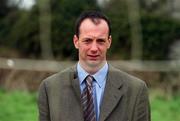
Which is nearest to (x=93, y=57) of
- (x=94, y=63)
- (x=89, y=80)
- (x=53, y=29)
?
(x=94, y=63)

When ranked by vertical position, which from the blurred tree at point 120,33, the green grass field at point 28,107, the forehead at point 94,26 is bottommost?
the green grass field at point 28,107

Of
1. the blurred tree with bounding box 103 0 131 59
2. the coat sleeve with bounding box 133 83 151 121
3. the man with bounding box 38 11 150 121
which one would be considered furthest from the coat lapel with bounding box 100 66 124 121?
the blurred tree with bounding box 103 0 131 59

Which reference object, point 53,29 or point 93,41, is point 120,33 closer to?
point 53,29

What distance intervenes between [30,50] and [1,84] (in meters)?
3.85

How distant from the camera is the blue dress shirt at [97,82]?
10.5 ft

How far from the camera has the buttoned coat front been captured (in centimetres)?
315

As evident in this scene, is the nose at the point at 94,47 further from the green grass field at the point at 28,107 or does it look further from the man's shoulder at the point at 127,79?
the green grass field at the point at 28,107

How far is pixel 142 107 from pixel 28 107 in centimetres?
774

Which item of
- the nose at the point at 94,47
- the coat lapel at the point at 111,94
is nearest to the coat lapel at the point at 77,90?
the coat lapel at the point at 111,94

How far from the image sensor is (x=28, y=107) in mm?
10766

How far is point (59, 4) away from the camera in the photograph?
17.7 metres

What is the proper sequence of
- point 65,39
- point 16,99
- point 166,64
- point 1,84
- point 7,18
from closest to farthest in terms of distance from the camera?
point 16,99 → point 1,84 → point 166,64 → point 65,39 → point 7,18

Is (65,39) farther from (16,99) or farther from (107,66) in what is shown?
(107,66)

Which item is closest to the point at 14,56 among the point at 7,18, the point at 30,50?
the point at 30,50
